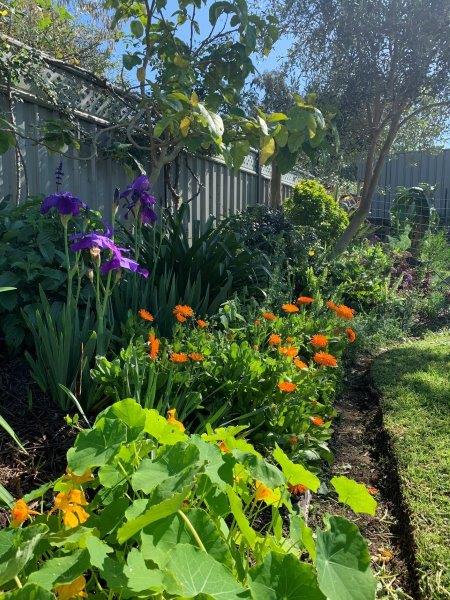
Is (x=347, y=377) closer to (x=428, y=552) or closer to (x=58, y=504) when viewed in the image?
(x=428, y=552)

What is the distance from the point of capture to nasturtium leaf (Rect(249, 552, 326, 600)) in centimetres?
103

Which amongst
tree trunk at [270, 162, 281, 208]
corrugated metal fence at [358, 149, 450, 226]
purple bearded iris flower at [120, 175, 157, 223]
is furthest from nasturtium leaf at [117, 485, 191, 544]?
corrugated metal fence at [358, 149, 450, 226]

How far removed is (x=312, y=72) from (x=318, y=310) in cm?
490

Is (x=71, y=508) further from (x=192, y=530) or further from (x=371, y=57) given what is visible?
(x=371, y=57)

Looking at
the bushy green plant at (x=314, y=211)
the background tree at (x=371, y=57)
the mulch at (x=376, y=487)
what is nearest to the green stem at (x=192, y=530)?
the mulch at (x=376, y=487)

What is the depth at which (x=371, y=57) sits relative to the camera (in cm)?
675

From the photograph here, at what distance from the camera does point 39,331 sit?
239cm

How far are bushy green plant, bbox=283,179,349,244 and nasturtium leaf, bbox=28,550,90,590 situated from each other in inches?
276

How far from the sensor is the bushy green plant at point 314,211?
7.96 m

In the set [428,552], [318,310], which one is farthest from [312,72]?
[428,552]

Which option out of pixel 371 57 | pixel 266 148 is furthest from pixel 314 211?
pixel 266 148

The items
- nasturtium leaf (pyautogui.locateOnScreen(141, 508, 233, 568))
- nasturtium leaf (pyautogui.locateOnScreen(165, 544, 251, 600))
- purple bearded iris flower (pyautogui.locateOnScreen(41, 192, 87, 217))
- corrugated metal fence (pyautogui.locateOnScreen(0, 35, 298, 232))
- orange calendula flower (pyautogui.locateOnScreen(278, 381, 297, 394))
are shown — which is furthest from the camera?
corrugated metal fence (pyautogui.locateOnScreen(0, 35, 298, 232))

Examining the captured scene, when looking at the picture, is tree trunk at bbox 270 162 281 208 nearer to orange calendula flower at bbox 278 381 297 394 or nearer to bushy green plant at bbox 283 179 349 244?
bushy green plant at bbox 283 179 349 244

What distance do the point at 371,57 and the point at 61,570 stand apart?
6.84 meters
